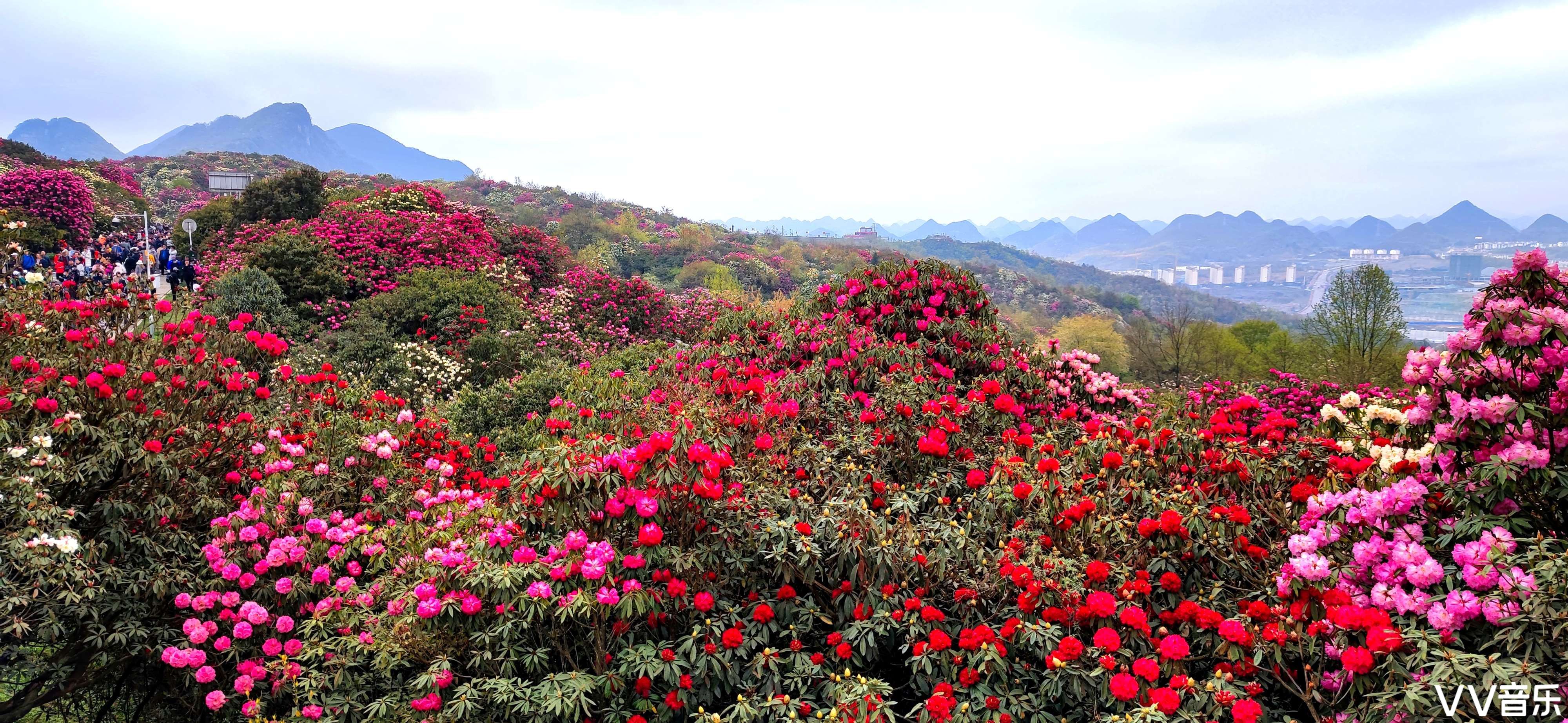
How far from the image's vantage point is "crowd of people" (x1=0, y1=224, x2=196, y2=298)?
26.0 feet

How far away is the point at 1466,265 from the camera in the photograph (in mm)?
62594

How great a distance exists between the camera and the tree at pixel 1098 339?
30.6 meters

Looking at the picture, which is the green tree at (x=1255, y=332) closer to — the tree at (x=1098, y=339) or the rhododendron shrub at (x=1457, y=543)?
the tree at (x=1098, y=339)

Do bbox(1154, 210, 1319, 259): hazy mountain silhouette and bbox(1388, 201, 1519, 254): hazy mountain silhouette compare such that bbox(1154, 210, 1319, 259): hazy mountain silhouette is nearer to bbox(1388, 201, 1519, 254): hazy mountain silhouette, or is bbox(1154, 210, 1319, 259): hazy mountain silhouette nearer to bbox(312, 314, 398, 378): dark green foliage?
bbox(1388, 201, 1519, 254): hazy mountain silhouette

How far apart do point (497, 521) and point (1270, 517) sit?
337 cm

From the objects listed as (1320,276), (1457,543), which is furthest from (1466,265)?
(1457,543)

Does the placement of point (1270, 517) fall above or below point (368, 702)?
above

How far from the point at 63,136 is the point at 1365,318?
22442 centimetres

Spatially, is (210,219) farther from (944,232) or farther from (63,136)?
(63,136)

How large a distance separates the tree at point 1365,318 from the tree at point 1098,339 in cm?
664

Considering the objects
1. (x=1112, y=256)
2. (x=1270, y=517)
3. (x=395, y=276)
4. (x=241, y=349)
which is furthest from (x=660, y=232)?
(x=1112, y=256)

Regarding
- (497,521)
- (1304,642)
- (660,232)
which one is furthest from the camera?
(660,232)

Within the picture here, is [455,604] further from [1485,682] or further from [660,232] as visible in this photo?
[660,232]

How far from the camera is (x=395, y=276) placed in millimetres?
13578
